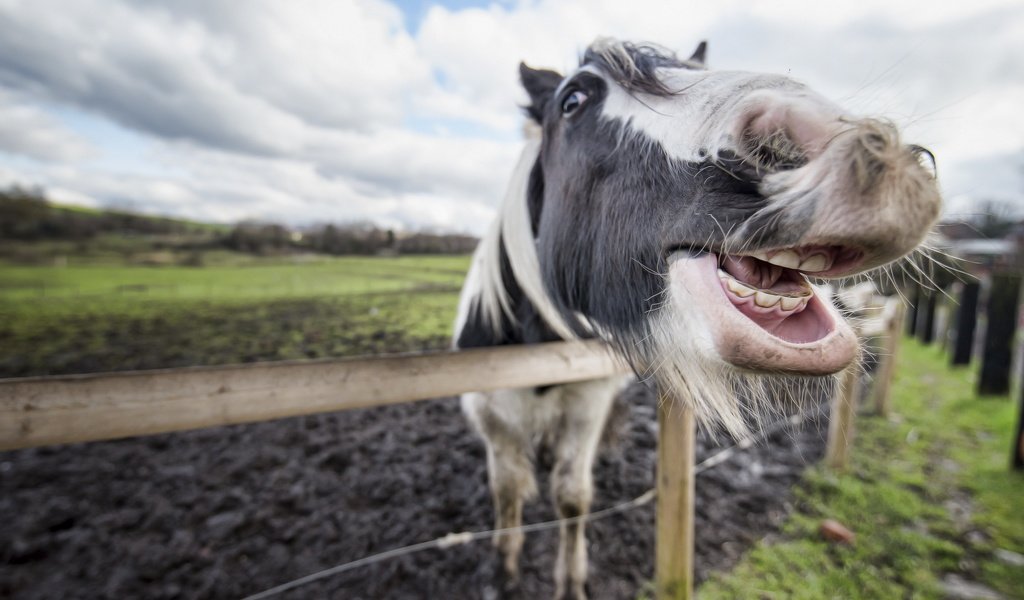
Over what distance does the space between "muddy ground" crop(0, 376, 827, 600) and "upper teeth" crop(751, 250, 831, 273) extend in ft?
7.01

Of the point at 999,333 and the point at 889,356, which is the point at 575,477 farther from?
the point at 999,333

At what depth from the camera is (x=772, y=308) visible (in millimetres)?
858

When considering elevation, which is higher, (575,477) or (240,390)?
(240,390)

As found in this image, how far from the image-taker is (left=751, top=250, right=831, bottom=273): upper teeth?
2.68 feet

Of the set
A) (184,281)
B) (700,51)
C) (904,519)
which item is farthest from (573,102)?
(184,281)

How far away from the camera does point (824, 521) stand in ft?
10.2

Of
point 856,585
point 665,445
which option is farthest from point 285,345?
point 856,585

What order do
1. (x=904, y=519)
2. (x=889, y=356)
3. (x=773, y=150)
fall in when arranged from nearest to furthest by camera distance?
(x=773, y=150), (x=904, y=519), (x=889, y=356)

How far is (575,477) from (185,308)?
199 inches

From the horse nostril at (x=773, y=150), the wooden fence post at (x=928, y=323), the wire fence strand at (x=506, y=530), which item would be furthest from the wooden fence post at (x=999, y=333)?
the horse nostril at (x=773, y=150)

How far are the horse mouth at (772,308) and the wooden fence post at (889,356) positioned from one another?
5207 millimetres

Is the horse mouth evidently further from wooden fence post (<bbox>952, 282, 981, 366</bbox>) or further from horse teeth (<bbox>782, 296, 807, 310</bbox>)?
wooden fence post (<bbox>952, 282, 981, 366</bbox>)

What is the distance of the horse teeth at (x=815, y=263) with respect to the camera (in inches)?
32.7

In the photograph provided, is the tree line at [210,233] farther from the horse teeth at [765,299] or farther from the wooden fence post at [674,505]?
the horse teeth at [765,299]
